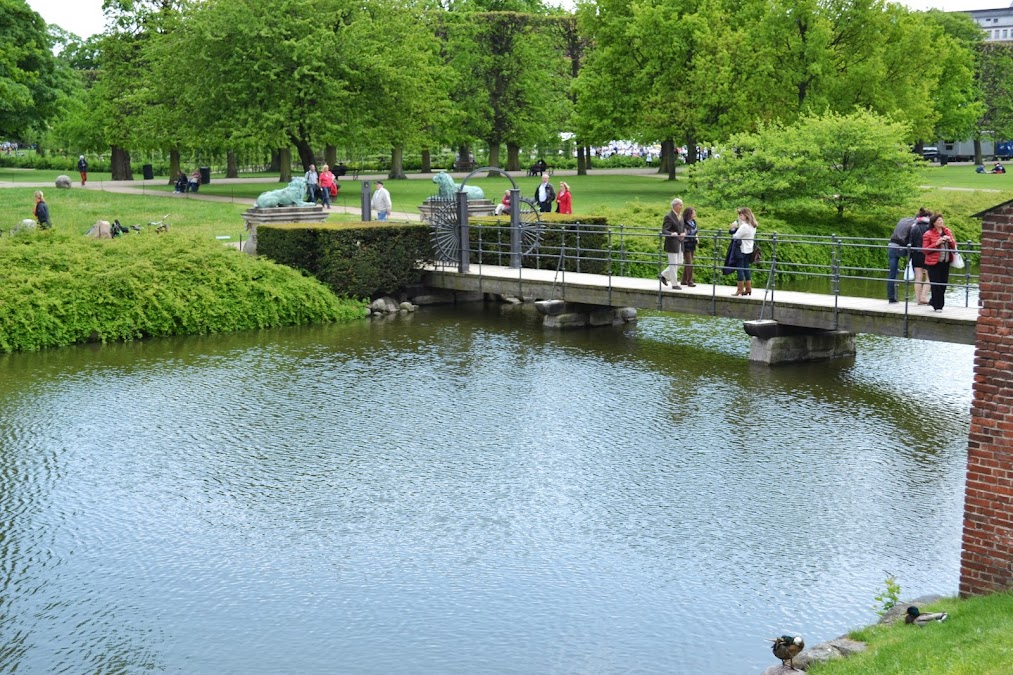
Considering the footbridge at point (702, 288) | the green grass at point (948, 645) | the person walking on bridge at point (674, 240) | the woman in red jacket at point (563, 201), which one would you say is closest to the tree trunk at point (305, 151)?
the woman in red jacket at point (563, 201)

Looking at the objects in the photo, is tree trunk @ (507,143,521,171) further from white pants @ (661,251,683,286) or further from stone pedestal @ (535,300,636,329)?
white pants @ (661,251,683,286)

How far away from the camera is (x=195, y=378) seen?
68.2 ft

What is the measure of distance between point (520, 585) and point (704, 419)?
268 inches

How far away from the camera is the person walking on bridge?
23.1 metres

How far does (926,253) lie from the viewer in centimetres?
1952

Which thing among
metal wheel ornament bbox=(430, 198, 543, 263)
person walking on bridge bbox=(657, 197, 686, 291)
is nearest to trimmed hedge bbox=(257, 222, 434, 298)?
metal wheel ornament bbox=(430, 198, 543, 263)

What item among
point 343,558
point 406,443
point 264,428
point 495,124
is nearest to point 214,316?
point 264,428

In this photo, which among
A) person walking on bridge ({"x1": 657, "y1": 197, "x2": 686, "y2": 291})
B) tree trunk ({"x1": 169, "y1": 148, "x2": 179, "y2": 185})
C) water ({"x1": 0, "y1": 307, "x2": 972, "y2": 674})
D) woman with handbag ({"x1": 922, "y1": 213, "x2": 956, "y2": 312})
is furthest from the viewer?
tree trunk ({"x1": 169, "y1": 148, "x2": 179, "y2": 185})

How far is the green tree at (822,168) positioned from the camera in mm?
36438

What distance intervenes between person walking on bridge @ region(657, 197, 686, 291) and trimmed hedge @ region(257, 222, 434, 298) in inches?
277

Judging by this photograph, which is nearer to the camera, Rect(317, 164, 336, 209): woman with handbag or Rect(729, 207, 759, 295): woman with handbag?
Rect(729, 207, 759, 295): woman with handbag

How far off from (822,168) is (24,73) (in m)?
29.6

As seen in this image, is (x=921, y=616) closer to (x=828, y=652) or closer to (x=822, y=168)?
(x=828, y=652)

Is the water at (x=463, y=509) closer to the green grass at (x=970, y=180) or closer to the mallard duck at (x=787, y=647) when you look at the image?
the mallard duck at (x=787, y=647)
